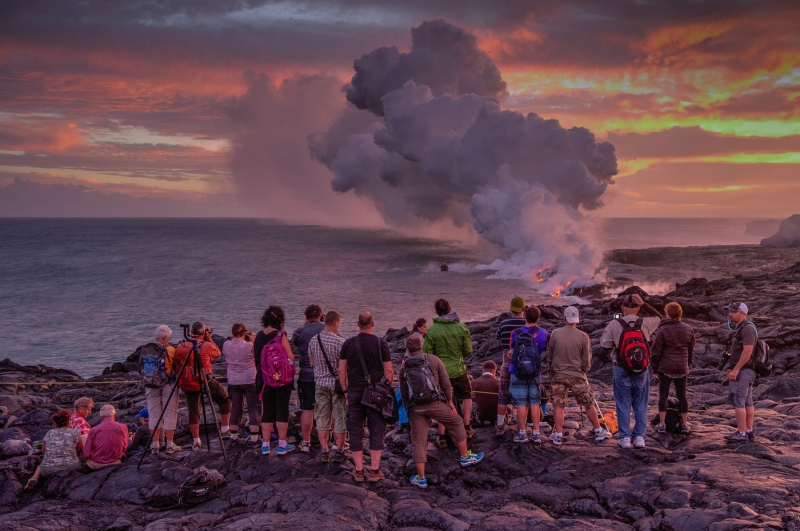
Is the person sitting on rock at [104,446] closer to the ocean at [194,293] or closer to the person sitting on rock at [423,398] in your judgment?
the person sitting on rock at [423,398]

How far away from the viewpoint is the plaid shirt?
816 centimetres

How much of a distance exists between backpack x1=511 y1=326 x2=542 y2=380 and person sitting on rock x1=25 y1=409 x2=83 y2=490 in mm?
6805

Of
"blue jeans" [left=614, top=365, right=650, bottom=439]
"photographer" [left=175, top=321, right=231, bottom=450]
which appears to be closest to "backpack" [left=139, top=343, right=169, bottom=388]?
"photographer" [left=175, top=321, right=231, bottom=450]

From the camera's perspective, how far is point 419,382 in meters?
7.66

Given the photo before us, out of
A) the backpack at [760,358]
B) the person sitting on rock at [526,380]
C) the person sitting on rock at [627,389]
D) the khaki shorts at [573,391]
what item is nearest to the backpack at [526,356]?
the person sitting on rock at [526,380]

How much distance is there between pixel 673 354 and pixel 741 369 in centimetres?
98

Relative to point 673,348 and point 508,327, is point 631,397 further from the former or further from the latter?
point 508,327

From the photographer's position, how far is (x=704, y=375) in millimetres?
15797

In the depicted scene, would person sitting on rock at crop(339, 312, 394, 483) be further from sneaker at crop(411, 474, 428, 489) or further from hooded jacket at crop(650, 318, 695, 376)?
hooded jacket at crop(650, 318, 695, 376)

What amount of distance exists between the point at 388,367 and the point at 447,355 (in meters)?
1.35

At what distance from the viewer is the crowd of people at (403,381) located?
787cm

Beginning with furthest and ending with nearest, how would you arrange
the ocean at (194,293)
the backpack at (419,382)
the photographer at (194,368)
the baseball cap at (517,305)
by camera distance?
1. the ocean at (194,293)
2. the photographer at (194,368)
3. the baseball cap at (517,305)
4. the backpack at (419,382)

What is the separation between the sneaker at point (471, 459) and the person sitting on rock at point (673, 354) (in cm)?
321

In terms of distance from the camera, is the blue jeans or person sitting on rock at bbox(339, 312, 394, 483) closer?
person sitting on rock at bbox(339, 312, 394, 483)
